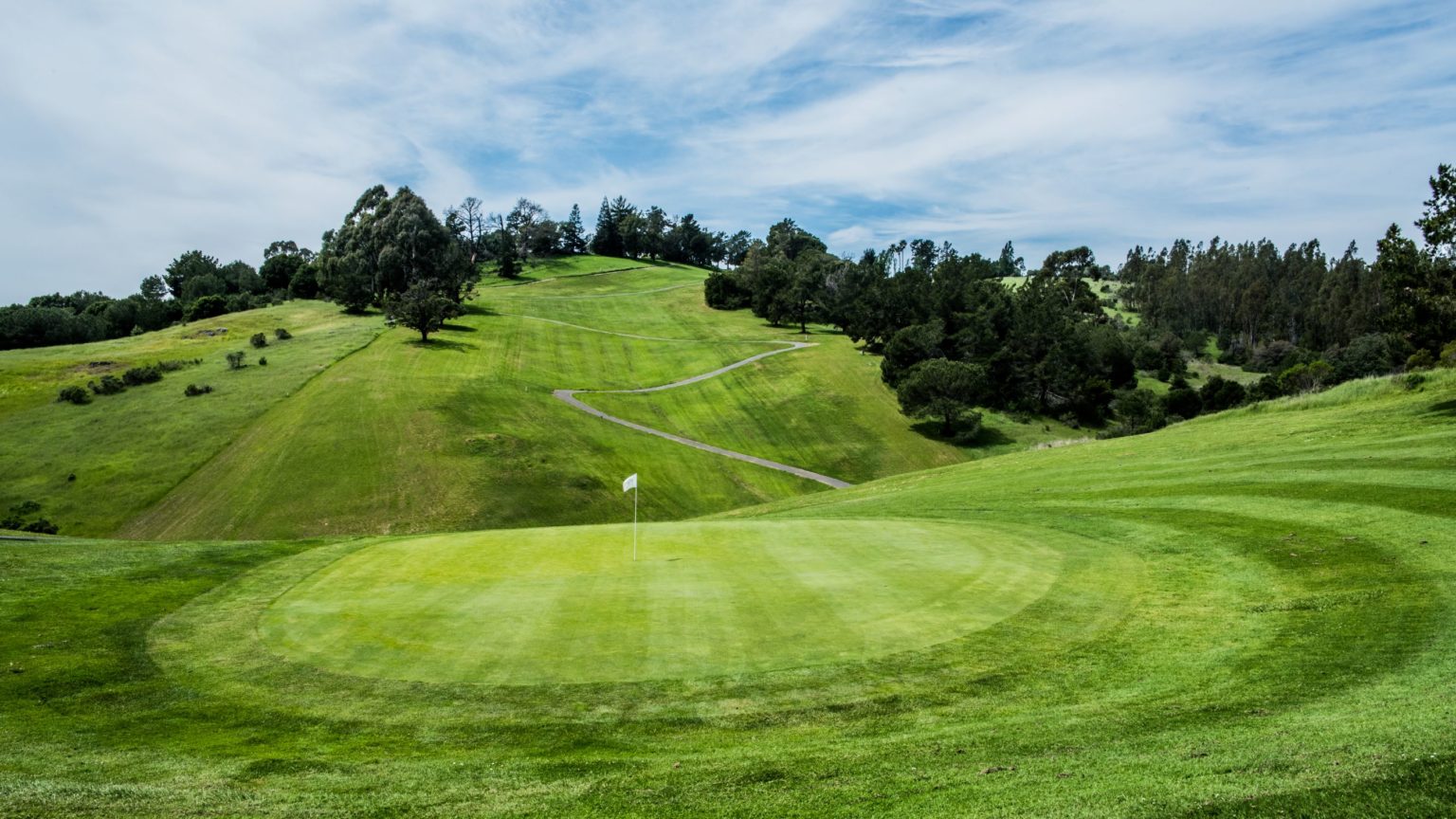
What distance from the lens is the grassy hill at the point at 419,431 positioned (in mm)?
57031

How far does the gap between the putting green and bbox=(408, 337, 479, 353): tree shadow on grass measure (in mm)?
78992

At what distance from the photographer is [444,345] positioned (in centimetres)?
10244

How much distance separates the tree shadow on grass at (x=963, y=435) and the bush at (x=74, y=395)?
3302 inches

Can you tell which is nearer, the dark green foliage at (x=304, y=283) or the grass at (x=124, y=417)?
the grass at (x=124, y=417)

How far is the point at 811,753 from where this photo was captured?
10.8 m

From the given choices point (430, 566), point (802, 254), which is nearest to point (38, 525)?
point (430, 566)

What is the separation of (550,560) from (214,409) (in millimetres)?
63635

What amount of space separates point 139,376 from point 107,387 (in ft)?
11.0

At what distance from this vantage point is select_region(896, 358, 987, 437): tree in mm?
91500

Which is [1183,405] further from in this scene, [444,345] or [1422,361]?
[444,345]

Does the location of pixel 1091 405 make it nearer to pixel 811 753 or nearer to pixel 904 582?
pixel 904 582

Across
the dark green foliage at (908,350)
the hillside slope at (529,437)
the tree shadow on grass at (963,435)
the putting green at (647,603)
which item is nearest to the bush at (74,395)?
the hillside slope at (529,437)

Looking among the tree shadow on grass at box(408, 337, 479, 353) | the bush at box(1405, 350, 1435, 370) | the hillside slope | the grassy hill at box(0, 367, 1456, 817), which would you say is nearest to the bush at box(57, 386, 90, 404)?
the hillside slope

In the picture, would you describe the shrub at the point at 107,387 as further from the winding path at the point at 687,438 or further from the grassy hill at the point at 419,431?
the winding path at the point at 687,438
